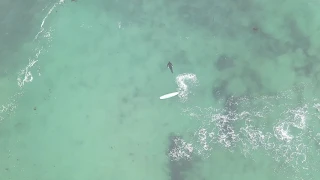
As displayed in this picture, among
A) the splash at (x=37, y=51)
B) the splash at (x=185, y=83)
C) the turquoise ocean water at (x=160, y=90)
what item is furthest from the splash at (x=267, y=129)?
the splash at (x=37, y=51)

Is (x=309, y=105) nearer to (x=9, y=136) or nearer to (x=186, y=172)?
(x=186, y=172)

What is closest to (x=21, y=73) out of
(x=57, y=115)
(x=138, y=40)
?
(x=57, y=115)

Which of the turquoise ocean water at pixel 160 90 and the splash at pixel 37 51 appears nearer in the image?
the turquoise ocean water at pixel 160 90

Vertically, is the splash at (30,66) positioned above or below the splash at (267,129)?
above

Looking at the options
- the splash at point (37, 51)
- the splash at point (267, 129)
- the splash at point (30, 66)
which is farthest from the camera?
the splash at point (37, 51)

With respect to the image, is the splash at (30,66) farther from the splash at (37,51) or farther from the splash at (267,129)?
the splash at (267,129)

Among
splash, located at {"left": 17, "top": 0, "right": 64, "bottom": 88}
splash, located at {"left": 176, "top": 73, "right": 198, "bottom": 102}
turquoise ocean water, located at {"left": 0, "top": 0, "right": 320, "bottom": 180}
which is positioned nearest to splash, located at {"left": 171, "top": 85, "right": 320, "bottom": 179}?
turquoise ocean water, located at {"left": 0, "top": 0, "right": 320, "bottom": 180}
